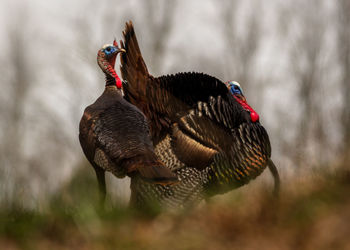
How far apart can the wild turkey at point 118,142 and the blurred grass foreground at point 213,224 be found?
89cm

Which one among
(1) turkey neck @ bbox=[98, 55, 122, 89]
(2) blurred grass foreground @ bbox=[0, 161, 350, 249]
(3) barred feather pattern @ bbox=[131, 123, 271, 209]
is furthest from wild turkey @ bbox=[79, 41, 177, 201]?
(2) blurred grass foreground @ bbox=[0, 161, 350, 249]

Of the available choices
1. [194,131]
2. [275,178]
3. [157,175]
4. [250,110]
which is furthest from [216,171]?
[157,175]

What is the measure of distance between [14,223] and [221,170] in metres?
2.76

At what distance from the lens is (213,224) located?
289cm

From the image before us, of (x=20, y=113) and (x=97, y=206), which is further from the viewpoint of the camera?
(x=20, y=113)

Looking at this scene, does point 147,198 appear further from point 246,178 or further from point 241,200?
point 241,200

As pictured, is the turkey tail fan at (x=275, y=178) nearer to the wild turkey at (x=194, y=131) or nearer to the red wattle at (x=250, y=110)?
the wild turkey at (x=194, y=131)

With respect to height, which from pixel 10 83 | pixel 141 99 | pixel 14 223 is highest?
pixel 10 83

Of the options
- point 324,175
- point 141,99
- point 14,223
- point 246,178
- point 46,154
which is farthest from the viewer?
point 46,154

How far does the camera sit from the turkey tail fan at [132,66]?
5746 millimetres

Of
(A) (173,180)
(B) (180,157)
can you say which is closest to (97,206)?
(A) (173,180)

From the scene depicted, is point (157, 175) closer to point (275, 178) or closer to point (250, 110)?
point (275, 178)

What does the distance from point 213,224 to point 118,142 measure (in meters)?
1.92

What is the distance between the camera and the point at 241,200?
323 cm
